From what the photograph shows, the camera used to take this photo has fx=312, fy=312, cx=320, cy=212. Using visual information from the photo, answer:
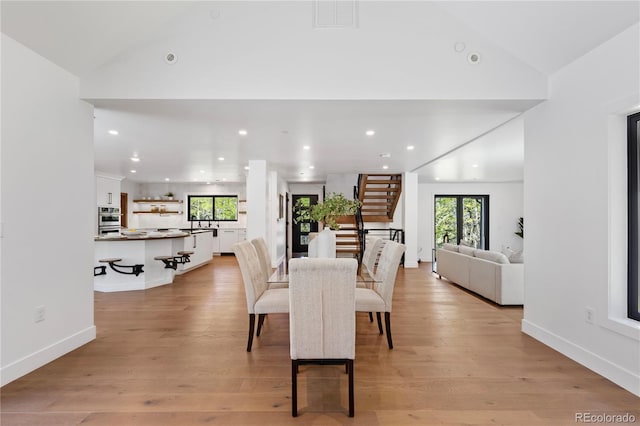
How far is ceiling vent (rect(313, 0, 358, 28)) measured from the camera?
2967mm

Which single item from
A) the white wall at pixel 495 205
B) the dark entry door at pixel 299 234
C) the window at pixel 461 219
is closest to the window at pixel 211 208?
the dark entry door at pixel 299 234

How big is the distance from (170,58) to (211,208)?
832 cm

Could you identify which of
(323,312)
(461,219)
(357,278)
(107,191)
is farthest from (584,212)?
(107,191)

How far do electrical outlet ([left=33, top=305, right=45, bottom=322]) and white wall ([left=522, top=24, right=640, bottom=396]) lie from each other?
4.52m

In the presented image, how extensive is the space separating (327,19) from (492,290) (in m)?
4.18

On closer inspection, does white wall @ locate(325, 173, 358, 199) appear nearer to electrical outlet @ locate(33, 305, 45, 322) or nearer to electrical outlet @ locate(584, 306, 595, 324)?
electrical outlet @ locate(584, 306, 595, 324)

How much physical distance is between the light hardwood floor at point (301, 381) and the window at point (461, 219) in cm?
656

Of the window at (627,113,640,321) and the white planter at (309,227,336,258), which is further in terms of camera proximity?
the white planter at (309,227,336,258)

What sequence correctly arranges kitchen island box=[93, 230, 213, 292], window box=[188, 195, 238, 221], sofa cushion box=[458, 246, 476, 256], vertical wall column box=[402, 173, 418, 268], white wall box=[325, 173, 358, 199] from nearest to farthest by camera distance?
kitchen island box=[93, 230, 213, 292] < sofa cushion box=[458, 246, 476, 256] < vertical wall column box=[402, 173, 418, 268] < white wall box=[325, 173, 358, 199] < window box=[188, 195, 238, 221]

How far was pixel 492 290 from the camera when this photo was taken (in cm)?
458

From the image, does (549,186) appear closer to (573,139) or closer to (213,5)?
(573,139)

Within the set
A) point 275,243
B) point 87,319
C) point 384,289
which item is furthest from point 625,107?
point 275,243

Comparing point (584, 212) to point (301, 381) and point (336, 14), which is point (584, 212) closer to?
point (301, 381)

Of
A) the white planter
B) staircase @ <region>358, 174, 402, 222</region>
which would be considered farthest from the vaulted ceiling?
staircase @ <region>358, 174, 402, 222</region>
